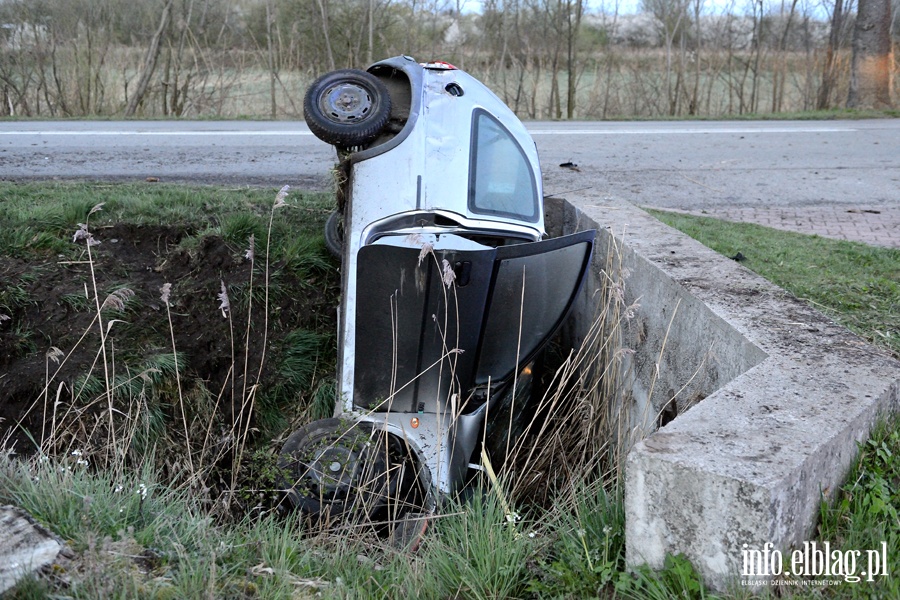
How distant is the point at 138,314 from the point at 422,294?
2.19 m

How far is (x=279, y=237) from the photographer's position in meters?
5.65

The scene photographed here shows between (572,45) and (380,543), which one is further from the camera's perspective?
(572,45)

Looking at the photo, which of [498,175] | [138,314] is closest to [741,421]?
[498,175]

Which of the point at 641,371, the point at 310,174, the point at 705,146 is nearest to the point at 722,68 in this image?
the point at 705,146

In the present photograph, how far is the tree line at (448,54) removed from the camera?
14727mm

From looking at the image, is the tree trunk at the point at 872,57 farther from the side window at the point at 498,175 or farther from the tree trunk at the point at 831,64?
the side window at the point at 498,175

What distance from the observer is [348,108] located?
4578mm

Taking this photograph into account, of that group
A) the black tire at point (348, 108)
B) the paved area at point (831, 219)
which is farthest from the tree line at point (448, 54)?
the black tire at point (348, 108)

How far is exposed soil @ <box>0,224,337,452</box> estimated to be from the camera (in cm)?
452

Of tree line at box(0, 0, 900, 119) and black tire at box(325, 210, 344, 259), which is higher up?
tree line at box(0, 0, 900, 119)

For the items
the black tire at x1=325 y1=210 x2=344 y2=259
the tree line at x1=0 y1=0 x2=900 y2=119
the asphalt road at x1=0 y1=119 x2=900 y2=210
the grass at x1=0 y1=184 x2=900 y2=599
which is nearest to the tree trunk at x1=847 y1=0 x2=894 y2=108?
the tree line at x1=0 y1=0 x2=900 y2=119

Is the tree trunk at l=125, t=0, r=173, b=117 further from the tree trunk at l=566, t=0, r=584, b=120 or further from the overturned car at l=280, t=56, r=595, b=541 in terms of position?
the overturned car at l=280, t=56, r=595, b=541

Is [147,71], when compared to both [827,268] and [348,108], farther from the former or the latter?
[827,268]

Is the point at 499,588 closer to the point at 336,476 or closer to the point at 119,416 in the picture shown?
the point at 336,476
